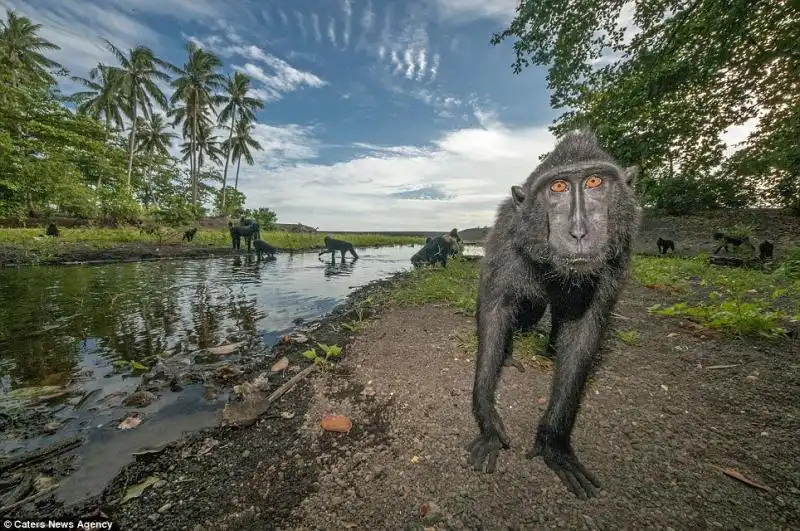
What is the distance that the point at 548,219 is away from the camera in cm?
218

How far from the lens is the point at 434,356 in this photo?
3744 millimetres

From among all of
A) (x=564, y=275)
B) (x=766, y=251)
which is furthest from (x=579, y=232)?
(x=766, y=251)

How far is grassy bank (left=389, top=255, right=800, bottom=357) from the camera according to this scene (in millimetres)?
3865

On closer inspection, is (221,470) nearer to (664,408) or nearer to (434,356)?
(434,356)

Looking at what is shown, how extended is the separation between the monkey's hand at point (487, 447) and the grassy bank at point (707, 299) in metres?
1.52

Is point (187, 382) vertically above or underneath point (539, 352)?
underneath

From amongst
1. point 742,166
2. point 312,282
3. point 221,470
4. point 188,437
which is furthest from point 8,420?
point 742,166

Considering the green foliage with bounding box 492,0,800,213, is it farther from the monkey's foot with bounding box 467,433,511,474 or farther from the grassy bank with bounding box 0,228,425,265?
the grassy bank with bounding box 0,228,425,265

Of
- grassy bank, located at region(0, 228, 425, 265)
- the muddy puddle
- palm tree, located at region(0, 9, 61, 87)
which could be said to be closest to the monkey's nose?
the muddy puddle

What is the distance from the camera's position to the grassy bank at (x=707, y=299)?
387cm

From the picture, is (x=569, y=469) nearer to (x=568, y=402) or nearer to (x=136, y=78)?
(x=568, y=402)

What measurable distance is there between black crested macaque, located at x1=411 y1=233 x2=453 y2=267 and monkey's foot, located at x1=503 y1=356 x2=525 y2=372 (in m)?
9.39

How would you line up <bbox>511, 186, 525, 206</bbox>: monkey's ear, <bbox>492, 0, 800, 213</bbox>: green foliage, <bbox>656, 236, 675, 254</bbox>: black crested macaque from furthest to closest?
<bbox>656, 236, 675, 254</bbox>: black crested macaque
<bbox>492, 0, 800, 213</bbox>: green foliage
<bbox>511, 186, 525, 206</bbox>: monkey's ear

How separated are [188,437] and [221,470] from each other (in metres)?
0.70
